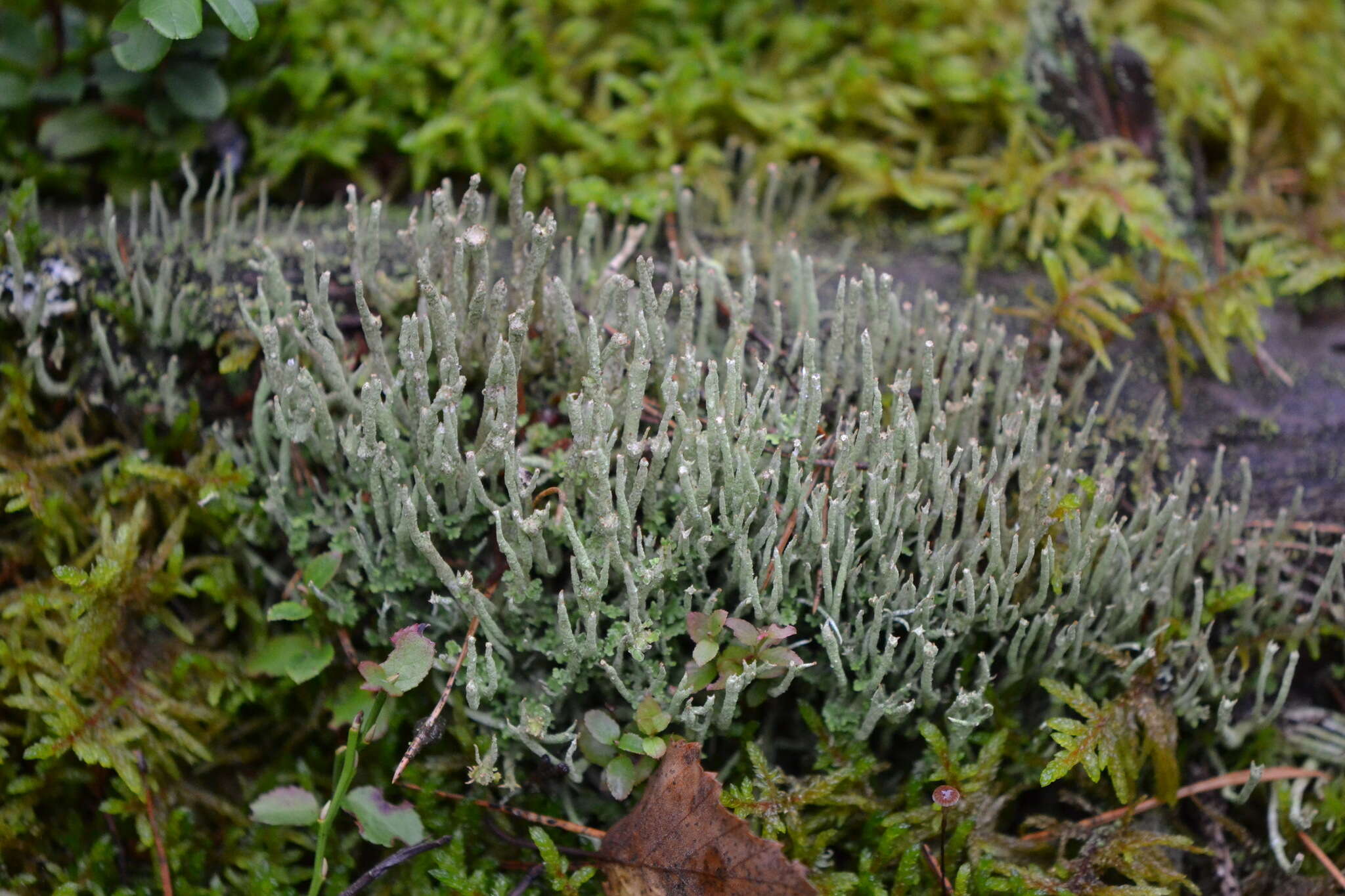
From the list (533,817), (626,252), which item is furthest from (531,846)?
(626,252)

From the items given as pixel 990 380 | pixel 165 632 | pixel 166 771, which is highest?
pixel 990 380

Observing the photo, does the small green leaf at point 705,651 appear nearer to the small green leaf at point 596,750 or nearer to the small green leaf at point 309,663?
the small green leaf at point 596,750

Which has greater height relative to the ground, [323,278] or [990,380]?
[323,278]

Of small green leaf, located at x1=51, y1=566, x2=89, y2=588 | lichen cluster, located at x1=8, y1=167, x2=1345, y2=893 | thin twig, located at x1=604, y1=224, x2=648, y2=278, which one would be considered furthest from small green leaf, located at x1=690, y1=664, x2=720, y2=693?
small green leaf, located at x1=51, y1=566, x2=89, y2=588

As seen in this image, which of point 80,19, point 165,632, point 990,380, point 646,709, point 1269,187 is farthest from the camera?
point 1269,187

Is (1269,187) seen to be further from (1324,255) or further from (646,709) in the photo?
(646,709)

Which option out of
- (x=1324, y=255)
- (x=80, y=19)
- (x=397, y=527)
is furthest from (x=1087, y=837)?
(x=80, y=19)
